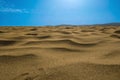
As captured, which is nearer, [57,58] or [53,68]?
[53,68]

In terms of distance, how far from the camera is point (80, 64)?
159cm

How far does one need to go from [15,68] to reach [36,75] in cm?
28

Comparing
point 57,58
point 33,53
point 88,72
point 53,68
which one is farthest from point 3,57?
point 88,72

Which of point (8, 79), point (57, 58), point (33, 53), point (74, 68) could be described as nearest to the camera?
point (8, 79)

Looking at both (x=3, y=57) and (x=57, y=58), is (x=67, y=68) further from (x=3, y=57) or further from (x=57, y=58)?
(x=3, y=57)

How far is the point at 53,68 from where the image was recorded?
1502 millimetres

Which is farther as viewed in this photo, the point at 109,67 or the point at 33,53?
the point at 33,53

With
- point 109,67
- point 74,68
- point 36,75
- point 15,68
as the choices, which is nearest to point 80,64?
point 74,68

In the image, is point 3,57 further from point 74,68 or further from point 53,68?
point 74,68

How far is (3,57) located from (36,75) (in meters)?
0.65

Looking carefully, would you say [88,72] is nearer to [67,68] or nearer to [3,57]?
[67,68]

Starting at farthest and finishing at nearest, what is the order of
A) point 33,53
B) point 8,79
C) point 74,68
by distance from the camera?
point 33,53 < point 74,68 < point 8,79

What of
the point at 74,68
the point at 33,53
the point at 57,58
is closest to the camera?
the point at 74,68

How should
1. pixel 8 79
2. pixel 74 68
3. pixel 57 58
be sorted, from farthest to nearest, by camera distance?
pixel 57 58
pixel 74 68
pixel 8 79
